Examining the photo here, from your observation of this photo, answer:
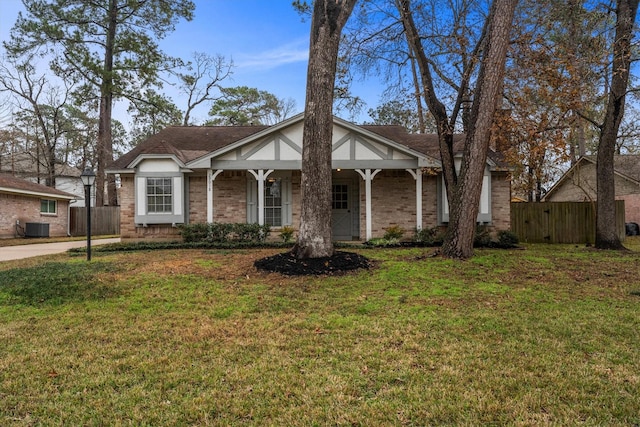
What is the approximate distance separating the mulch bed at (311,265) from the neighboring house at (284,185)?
16.1ft

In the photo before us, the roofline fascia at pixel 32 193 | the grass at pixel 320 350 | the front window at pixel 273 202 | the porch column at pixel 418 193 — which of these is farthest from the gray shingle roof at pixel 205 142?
the roofline fascia at pixel 32 193

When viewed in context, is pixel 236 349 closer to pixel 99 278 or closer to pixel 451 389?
pixel 451 389

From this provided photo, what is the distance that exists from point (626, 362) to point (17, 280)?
8882mm

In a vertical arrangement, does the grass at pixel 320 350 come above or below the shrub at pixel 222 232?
below

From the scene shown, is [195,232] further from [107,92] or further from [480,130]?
[107,92]

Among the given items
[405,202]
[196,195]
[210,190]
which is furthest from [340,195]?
[196,195]

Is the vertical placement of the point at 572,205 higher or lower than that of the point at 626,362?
higher

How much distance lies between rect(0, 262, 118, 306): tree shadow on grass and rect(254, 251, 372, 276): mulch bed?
2.73 m

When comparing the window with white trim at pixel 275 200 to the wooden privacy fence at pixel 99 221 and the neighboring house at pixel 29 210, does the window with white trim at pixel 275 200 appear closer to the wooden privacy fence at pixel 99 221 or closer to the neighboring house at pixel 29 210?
the wooden privacy fence at pixel 99 221

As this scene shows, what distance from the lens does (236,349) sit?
338cm

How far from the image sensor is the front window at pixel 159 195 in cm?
1235

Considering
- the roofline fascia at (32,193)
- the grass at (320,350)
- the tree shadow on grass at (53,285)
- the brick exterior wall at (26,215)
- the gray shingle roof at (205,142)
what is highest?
the gray shingle roof at (205,142)

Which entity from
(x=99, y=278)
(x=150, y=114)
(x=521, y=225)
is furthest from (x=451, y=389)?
(x=150, y=114)

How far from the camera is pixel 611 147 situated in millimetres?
10773
